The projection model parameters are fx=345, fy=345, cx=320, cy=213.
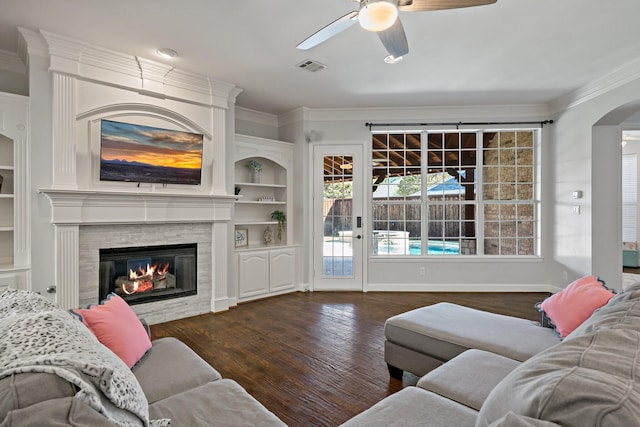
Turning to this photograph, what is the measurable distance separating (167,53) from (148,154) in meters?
1.06

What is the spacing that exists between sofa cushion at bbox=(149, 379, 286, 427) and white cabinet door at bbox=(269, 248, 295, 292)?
351cm

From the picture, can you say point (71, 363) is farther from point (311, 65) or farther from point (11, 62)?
point (11, 62)

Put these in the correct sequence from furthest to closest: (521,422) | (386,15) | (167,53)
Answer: (167,53) < (386,15) < (521,422)

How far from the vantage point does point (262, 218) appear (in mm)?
A: 5578

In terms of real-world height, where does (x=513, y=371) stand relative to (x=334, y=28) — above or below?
below

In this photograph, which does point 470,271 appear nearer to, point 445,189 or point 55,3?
point 445,189

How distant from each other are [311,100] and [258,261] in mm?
2437

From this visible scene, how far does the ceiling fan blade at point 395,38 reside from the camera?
2230mm

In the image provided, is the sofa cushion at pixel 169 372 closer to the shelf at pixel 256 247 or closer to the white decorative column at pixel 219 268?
the white decorative column at pixel 219 268

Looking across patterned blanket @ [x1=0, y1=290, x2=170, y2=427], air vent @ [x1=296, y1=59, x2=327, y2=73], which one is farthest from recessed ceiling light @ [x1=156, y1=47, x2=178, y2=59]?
patterned blanket @ [x1=0, y1=290, x2=170, y2=427]

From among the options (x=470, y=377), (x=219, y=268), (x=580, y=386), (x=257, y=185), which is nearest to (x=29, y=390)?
(x=580, y=386)

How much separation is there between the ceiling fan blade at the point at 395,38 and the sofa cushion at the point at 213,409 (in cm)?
223

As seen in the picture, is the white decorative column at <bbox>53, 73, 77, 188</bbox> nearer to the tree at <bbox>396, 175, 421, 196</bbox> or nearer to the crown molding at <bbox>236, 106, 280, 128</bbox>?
the crown molding at <bbox>236, 106, 280, 128</bbox>

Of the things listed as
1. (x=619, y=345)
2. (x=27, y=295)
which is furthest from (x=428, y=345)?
(x=27, y=295)
